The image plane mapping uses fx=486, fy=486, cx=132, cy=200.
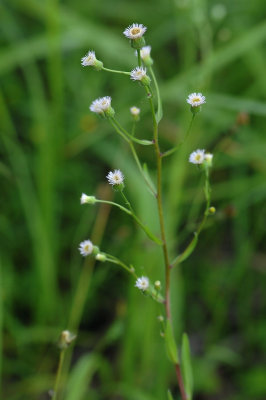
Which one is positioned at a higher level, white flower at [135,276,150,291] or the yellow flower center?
the yellow flower center

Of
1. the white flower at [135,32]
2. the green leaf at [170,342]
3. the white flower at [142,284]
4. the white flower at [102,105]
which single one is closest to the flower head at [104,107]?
the white flower at [102,105]

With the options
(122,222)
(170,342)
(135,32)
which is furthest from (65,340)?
(122,222)

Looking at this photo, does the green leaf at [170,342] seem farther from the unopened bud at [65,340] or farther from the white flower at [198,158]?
the white flower at [198,158]

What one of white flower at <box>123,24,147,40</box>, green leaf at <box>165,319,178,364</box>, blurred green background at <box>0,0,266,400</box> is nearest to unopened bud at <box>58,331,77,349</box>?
green leaf at <box>165,319,178,364</box>

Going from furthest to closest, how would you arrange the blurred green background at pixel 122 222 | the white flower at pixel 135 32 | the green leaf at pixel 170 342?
the blurred green background at pixel 122 222, the green leaf at pixel 170 342, the white flower at pixel 135 32

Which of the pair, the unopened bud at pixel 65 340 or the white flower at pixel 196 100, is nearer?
the white flower at pixel 196 100

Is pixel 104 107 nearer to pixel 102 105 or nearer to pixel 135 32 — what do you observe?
pixel 102 105

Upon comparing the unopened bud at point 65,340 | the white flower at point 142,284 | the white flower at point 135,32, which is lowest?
the unopened bud at point 65,340

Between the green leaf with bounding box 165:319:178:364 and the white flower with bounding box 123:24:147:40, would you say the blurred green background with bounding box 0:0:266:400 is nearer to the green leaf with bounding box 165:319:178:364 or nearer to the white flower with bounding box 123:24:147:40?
the green leaf with bounding box 165:319:178:364

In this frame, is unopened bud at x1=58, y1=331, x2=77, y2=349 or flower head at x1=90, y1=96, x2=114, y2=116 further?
unopened bud at x1=58, y1=331, x2=77, y2=349
